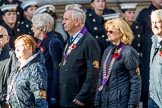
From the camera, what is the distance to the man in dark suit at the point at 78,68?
8078 millimetres

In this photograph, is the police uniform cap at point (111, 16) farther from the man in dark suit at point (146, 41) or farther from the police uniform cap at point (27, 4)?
the police uniform cap at point (27, 4)

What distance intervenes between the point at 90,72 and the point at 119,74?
19.0 inches

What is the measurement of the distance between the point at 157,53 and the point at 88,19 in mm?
3537

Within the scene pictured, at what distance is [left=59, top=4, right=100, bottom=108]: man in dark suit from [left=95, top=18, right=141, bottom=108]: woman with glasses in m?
0.20

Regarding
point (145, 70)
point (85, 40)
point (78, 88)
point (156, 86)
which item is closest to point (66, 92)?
point (78, 88)

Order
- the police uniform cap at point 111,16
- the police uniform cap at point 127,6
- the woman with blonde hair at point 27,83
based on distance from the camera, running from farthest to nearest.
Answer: the police uniform cap at point 127,6 → the police uniform cap at point 111,16 → the woman with blonde hair at point 27,83

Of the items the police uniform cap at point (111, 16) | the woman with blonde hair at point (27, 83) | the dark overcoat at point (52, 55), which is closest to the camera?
the woman with blonde hair at point (27, 83)

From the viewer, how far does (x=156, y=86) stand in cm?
757

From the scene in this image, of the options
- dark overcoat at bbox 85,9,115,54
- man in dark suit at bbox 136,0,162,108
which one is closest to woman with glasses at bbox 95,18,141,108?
man in dark suit at bbox 136,0,162,108

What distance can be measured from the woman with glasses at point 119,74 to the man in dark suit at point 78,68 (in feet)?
0.65

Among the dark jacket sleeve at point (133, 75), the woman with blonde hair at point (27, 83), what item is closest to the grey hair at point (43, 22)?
the dark jacket sleeve at point (133, 75)

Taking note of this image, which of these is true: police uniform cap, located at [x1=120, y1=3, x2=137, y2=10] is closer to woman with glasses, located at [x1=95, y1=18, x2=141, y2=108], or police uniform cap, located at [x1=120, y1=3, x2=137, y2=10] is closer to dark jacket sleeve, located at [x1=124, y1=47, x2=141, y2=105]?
woman with glasses, located at [x1=95, y1=18, x2=141, y2=108]

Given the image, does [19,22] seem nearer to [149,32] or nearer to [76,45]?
[149,32]

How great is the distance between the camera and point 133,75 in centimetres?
765
